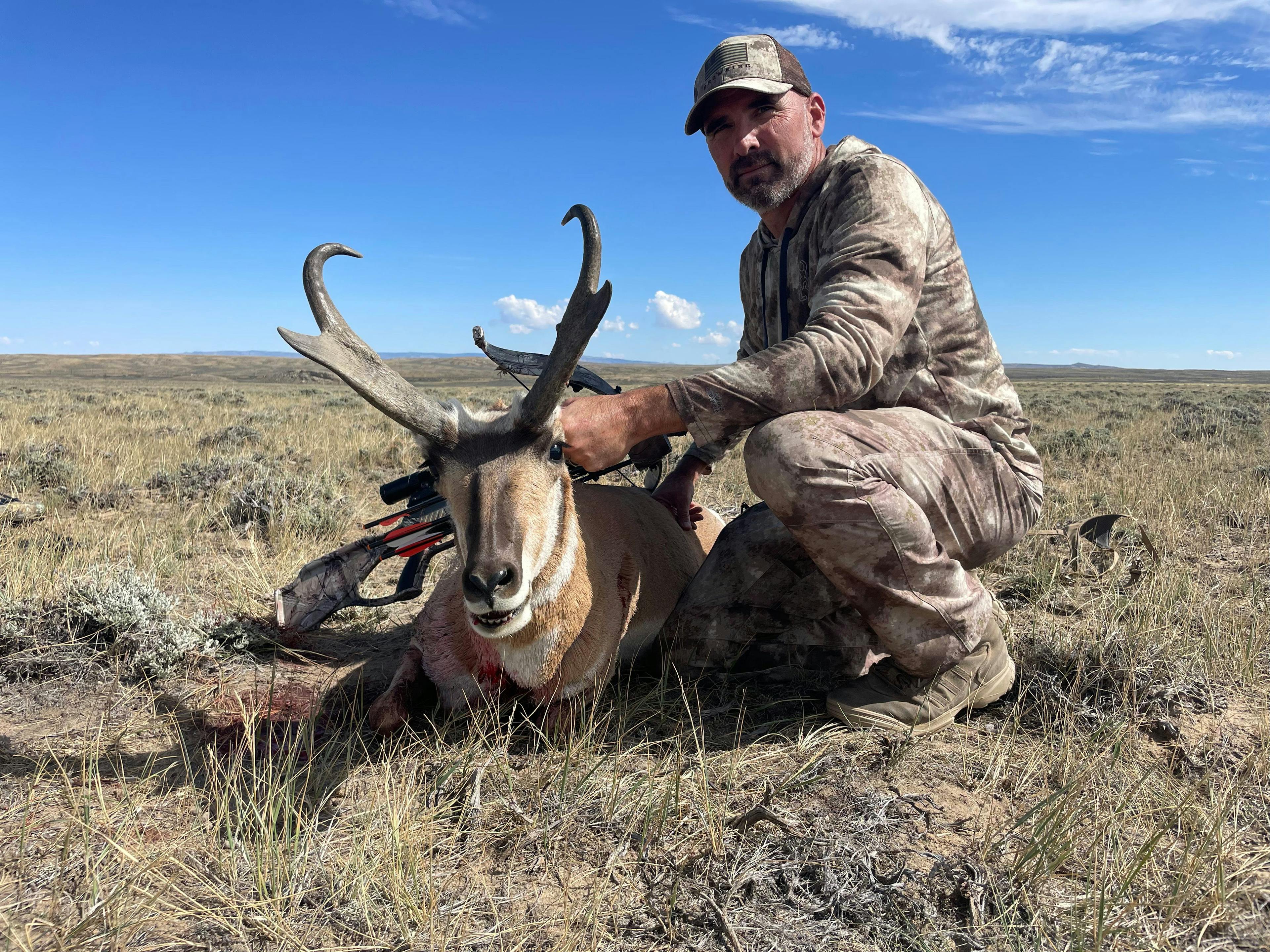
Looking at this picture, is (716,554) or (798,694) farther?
(716,554)

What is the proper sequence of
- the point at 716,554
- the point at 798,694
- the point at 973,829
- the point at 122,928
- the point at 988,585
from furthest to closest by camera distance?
the point at 988,585
the point at 716,554
the point at 798,694
the point at 973,829
the point at 122,928

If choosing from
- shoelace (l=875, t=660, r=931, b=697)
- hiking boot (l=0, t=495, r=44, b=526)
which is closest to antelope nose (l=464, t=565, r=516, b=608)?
shoelace (l=875, t=660, r=931, b=697)

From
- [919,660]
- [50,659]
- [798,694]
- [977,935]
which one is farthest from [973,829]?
[50,659]

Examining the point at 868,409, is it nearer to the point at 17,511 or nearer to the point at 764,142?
the point at 764,142

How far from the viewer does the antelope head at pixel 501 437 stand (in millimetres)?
3082

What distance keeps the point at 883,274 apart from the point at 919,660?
1760 millimetres

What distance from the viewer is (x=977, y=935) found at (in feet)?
7.20

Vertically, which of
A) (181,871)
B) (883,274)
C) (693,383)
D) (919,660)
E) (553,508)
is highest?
(883,274)

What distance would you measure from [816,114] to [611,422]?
2361mm

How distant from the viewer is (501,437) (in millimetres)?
3309

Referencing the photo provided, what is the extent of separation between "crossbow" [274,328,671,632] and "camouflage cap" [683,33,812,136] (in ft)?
5.62

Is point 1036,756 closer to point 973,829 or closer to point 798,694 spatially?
point 973,829

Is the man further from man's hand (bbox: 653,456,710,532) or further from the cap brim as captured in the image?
man's hand (bbox: 653,456,710,532)

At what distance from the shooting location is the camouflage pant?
10.8 feet
